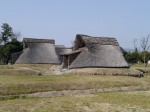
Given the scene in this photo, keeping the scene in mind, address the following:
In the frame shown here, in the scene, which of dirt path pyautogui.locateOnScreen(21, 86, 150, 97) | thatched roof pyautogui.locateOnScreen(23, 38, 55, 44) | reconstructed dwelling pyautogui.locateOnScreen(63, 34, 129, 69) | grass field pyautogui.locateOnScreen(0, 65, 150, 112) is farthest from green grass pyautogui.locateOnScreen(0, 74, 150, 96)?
thatched roof pyautogui.locateOnScreen(23, 38, 55, 44)

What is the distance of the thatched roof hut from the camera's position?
5300 centimetres

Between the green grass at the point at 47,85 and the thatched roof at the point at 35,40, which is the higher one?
the thatched roof at the point at 35,40

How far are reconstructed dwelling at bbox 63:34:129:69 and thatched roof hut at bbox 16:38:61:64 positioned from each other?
12.6 metres

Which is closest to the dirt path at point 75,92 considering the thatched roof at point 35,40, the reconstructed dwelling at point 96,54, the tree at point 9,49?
the reconstructed dwelling at point 96,54

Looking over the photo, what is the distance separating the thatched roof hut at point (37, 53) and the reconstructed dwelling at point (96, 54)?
1261 cm

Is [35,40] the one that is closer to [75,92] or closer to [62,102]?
[75,92]

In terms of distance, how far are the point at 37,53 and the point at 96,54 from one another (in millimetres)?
19248

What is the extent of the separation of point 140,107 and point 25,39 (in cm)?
4304

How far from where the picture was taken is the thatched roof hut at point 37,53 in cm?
5300

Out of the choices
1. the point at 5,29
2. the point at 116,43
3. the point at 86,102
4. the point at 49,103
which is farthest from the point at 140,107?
the point at 5,29

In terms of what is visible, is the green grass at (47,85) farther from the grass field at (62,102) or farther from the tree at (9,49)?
the tree at (9,49)

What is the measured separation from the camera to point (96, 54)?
37.4m

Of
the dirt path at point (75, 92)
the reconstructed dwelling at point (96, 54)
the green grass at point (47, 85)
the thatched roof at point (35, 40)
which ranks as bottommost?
the dirt path at point (75, 92)

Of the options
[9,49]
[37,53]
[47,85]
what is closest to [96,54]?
[47,85]
